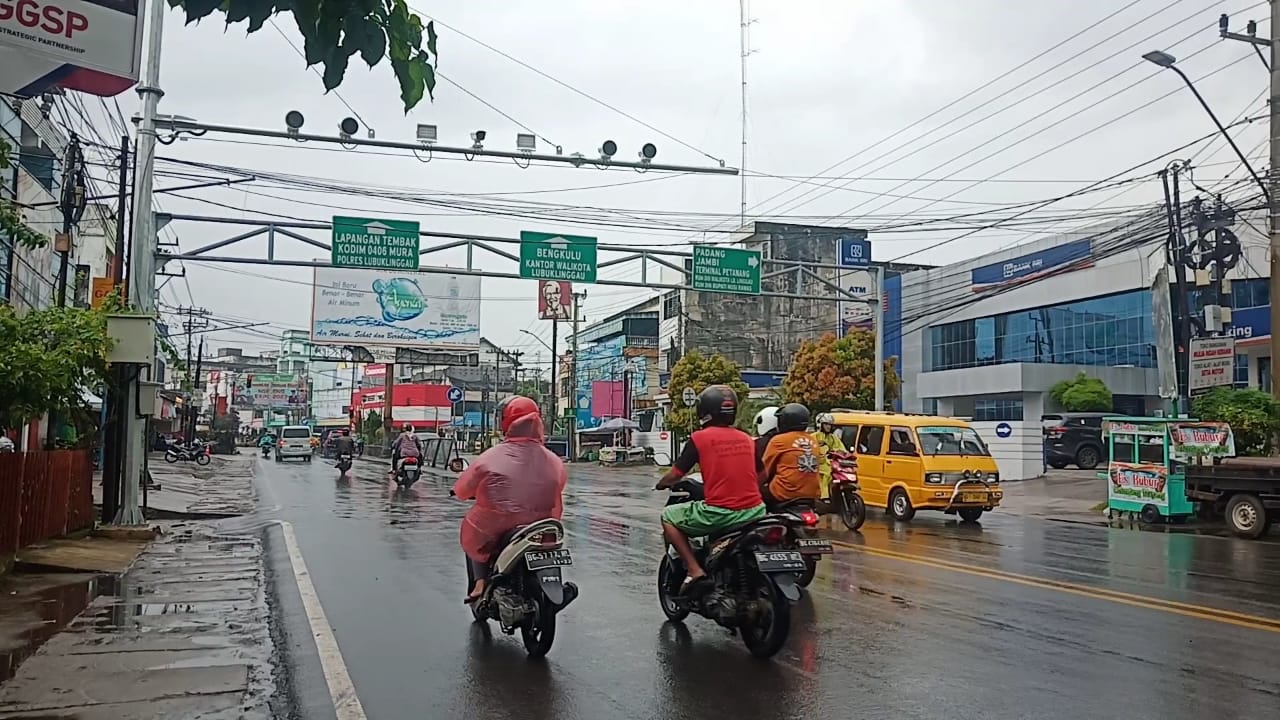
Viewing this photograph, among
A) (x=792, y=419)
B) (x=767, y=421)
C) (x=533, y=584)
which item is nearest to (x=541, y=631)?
(x=533, y=584)

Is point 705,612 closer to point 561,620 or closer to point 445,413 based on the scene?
point 561,620

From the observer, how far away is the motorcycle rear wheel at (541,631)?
7160 mm

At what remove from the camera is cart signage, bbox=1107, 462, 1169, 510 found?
18969 millimetres

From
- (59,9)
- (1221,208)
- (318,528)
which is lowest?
(318,528)

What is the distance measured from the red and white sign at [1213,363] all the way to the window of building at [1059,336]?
2614 centimetres

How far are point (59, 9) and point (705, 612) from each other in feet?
17.8

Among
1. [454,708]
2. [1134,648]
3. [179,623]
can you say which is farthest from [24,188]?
[1134,648]

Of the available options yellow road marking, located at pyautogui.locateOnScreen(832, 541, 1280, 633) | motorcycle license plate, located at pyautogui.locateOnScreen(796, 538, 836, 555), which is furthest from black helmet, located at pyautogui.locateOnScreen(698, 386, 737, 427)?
yellow road marking, located at pyautogui.locateOnScreen(832, 541, 1280, 633)

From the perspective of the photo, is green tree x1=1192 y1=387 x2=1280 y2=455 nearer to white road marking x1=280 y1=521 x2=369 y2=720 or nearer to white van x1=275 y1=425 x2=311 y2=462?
white road marking x1=280 y1=521 x2=369 y2=720

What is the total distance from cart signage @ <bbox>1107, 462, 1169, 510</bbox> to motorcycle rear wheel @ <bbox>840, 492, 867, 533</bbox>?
581 cm

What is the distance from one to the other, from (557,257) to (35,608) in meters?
16.5

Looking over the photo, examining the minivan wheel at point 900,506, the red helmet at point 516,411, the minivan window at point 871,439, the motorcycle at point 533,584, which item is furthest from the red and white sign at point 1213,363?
the motorcycle at point 533,584

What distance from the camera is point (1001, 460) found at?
32.1m

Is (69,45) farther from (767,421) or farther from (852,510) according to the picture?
(852,510)
